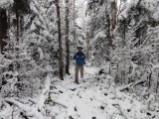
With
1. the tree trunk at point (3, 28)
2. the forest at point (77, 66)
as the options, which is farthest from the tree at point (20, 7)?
the tree trunk at point (3, 28)

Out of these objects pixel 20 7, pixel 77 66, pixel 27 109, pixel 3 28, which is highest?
pixel 20 7

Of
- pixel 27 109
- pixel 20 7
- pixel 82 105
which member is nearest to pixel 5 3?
pixel 20 7

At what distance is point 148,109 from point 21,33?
6.36 metres

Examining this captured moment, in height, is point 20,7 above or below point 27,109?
above

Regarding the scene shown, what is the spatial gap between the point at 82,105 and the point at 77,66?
158 inches

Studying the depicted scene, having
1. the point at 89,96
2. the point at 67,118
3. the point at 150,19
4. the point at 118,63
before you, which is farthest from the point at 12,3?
the point at 150,19

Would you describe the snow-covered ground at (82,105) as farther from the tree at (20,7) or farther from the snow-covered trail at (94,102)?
the tree at (20,7)

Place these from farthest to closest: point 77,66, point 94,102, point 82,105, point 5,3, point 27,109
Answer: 1. point 77,66
2. point 94,102
3. point 82,105
4. point 5,3
5. point 27,109

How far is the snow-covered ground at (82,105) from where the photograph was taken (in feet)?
22.6

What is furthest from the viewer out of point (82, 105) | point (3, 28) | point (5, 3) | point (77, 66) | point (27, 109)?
point (77, 66)

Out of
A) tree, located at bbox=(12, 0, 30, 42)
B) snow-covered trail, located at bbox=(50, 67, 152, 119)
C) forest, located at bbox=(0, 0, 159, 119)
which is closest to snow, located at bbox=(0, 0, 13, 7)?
forest, located at bbox=(0, 0, 159, 119)

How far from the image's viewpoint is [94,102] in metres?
8.55

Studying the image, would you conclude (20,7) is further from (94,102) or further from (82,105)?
(94,102)

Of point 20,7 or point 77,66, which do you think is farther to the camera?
Answer: point 77,66
